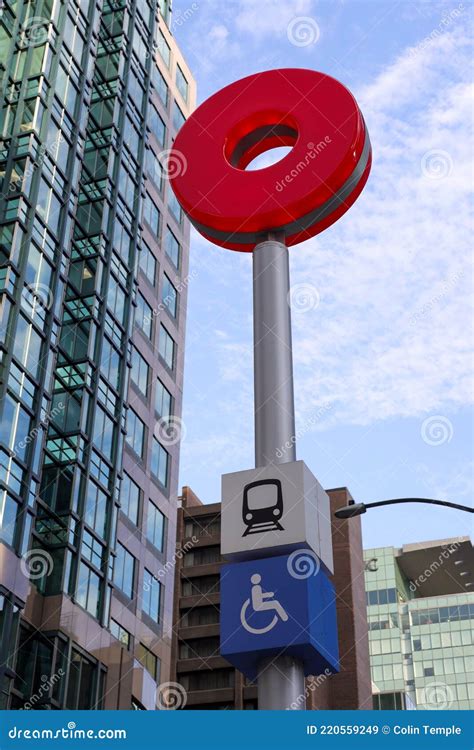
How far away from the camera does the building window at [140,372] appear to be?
149ft

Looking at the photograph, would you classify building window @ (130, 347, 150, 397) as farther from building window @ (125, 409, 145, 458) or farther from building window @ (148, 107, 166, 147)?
building window @ (148, 107, 166, 147)

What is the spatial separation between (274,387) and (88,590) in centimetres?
2727

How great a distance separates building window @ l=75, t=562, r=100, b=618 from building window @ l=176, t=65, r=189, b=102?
33.5m

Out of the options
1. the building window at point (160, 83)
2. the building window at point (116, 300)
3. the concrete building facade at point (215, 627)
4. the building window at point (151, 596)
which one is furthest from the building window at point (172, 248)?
the concrete building facade at point (215, 627)

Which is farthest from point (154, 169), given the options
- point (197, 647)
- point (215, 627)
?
point (197, 647)

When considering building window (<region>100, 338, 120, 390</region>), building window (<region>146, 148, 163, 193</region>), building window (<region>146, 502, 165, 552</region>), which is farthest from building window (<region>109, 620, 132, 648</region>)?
building window (<region>146, 148, 163, 193</region>)

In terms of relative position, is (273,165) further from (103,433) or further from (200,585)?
(200,585)

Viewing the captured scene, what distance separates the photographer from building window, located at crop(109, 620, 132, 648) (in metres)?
38.3

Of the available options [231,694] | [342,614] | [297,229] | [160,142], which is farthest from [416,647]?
[297,229]

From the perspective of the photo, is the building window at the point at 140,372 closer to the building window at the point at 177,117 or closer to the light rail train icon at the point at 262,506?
the building window at the point at 177,117

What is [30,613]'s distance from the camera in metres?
33.4

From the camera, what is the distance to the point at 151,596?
43.0 metres

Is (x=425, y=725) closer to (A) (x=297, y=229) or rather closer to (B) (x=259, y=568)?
(B) (x=259, y=568)

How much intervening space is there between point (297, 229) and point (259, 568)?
16.6ft
